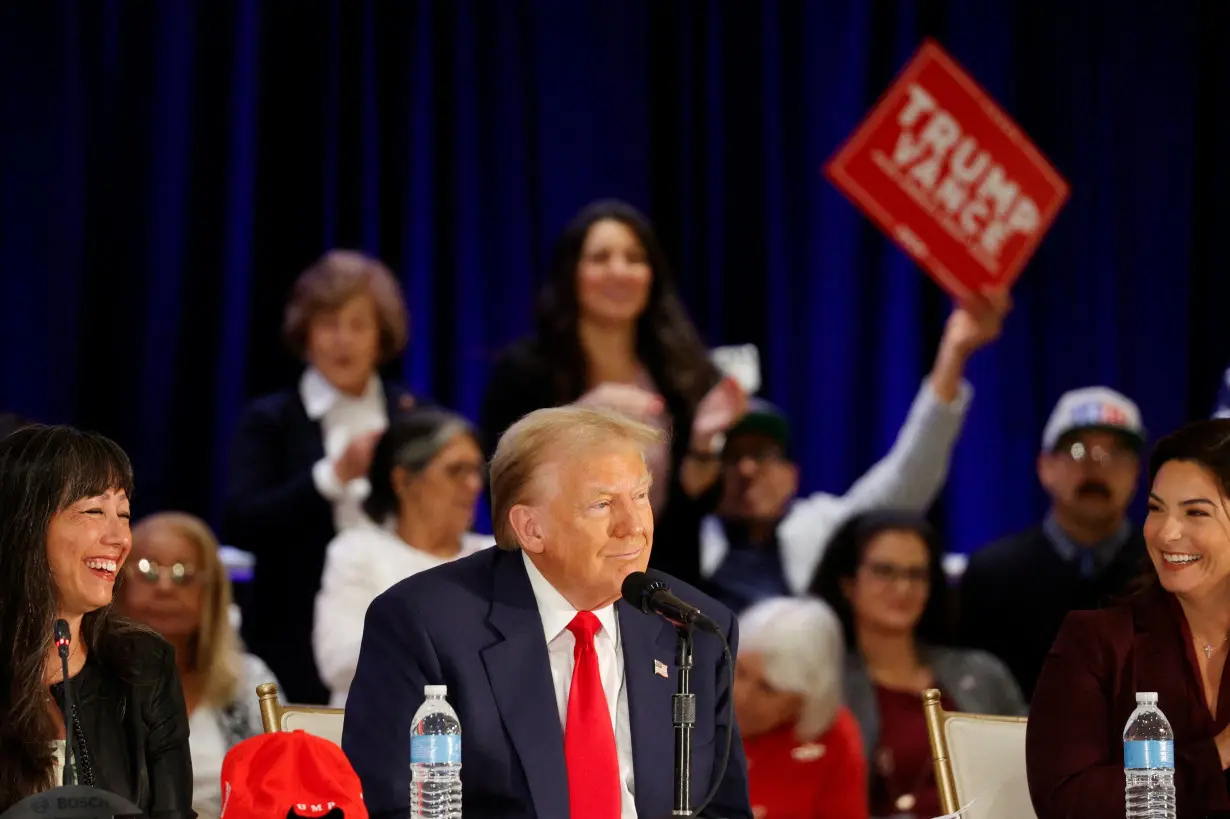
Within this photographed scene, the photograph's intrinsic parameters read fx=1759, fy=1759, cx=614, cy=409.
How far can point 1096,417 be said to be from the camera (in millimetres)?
5207

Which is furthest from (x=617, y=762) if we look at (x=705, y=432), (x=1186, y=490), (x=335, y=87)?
(x=335, y=87)

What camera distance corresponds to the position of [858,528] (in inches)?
197

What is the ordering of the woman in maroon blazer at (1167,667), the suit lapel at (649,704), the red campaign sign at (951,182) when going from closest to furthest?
1. the suit lapel at (649,704)
2. the woman in maroon blazer at (1167,667)
3. the red campaign sign at (951,182)

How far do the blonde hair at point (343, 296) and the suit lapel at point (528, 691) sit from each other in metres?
2.18

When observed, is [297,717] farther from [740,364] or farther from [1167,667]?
[740,364]

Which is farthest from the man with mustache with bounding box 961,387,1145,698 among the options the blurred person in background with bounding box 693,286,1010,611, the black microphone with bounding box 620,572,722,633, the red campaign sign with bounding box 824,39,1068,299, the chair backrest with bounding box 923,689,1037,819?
the black microphone with bounding box 620,572,722,633

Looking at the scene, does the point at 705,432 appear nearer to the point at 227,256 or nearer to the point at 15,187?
the point at 227,256

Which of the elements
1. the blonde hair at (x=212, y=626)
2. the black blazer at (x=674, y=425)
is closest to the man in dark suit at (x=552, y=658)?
the blonde hair at (x=212, y=626)

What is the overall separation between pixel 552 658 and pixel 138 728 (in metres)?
0.68

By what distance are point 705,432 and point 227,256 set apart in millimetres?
2082

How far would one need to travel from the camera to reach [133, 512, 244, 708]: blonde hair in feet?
14.0

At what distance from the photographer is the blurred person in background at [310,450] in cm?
482

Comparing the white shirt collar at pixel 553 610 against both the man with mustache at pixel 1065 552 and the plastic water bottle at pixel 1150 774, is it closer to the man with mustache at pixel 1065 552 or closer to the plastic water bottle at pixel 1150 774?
the plastic water bottle at pixel 1150 774

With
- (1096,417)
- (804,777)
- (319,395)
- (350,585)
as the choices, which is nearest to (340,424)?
(319,395)
